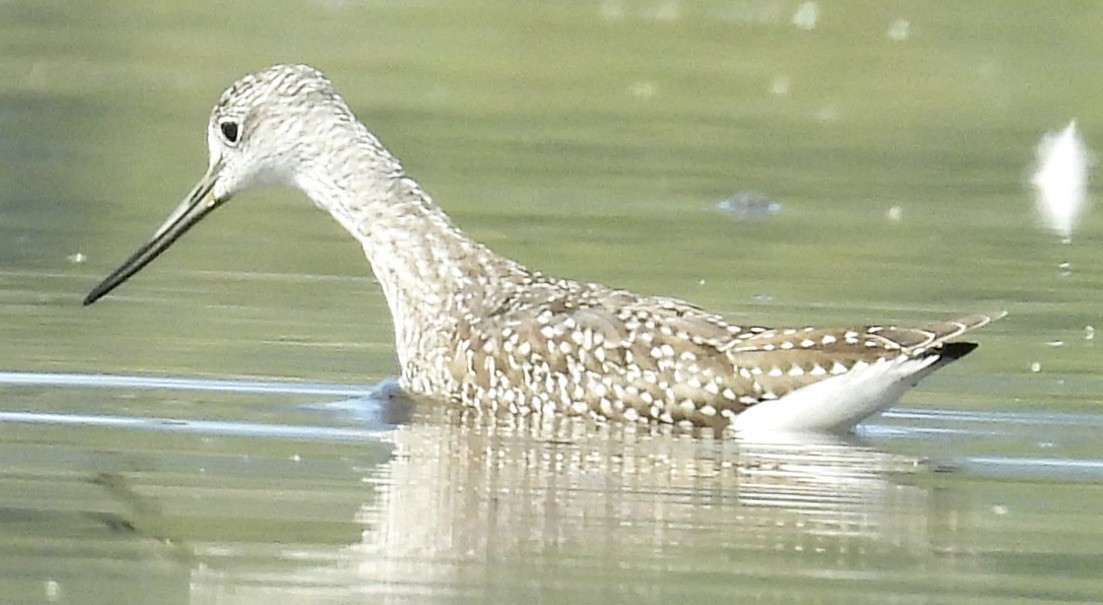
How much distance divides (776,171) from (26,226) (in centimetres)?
413

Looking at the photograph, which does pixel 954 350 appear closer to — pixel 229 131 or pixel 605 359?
pixel 605 359

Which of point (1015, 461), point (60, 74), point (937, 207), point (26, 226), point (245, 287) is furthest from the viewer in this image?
point (60, 74)

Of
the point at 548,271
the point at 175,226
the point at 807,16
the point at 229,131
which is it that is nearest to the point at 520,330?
the point at 229,131

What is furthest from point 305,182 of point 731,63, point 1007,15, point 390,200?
point 1007,15

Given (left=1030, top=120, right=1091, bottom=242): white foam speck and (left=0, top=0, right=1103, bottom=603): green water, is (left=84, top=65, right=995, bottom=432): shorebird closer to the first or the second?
(left=0, top=0, right=1103, bottom=603): green water

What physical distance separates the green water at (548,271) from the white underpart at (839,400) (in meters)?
0.16

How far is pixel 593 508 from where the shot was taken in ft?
26.5

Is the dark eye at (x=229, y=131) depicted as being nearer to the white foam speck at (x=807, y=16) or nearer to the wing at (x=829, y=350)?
the wing at (x=829, y=350)

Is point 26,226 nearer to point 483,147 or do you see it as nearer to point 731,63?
point 483,147

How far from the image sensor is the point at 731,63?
69.2ft

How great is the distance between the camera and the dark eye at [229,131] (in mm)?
10977

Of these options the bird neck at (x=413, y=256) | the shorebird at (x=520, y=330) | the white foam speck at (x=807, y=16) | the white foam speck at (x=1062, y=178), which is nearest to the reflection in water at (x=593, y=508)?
the shorebird at (x=520, y=330)

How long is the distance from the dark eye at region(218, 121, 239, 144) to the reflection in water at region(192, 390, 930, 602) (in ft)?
5.39

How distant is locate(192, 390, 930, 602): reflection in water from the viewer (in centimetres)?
725
